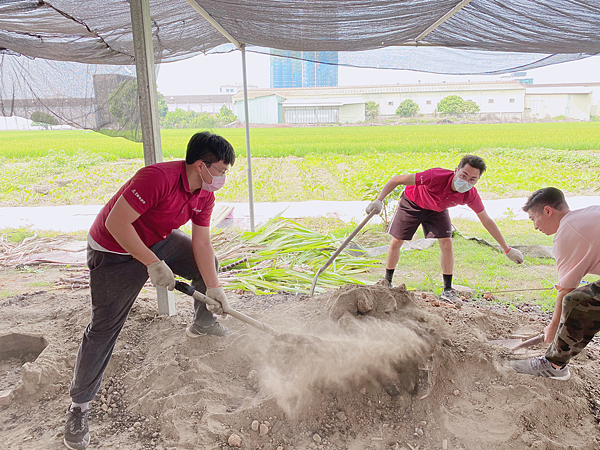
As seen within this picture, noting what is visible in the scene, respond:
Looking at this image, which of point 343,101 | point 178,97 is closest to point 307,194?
point 343,101

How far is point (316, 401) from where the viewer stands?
1793 millimetres

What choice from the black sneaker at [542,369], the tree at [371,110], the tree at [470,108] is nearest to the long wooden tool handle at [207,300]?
the black sneaker at [542,369]

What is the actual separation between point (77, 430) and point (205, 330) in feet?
2.63

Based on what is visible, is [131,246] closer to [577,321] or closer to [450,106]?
[577,321]

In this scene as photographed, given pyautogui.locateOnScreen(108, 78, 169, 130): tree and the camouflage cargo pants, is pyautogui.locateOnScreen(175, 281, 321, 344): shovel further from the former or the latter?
pyautogui.locateOnScreen(108, 78, 169, 130): tree

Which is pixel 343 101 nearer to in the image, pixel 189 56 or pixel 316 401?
pixel 189 56

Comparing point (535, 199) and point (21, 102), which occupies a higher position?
point (21, 102)

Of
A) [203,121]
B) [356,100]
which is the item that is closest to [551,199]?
[356,100]

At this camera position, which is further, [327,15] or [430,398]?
[327,15]

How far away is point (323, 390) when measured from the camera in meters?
1.84

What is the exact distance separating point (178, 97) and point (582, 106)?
4000 centimetres

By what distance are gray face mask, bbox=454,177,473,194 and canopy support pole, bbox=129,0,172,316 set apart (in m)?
1.91

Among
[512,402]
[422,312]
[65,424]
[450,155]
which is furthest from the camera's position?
[450,155]

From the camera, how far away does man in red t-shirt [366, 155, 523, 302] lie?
269 cm
